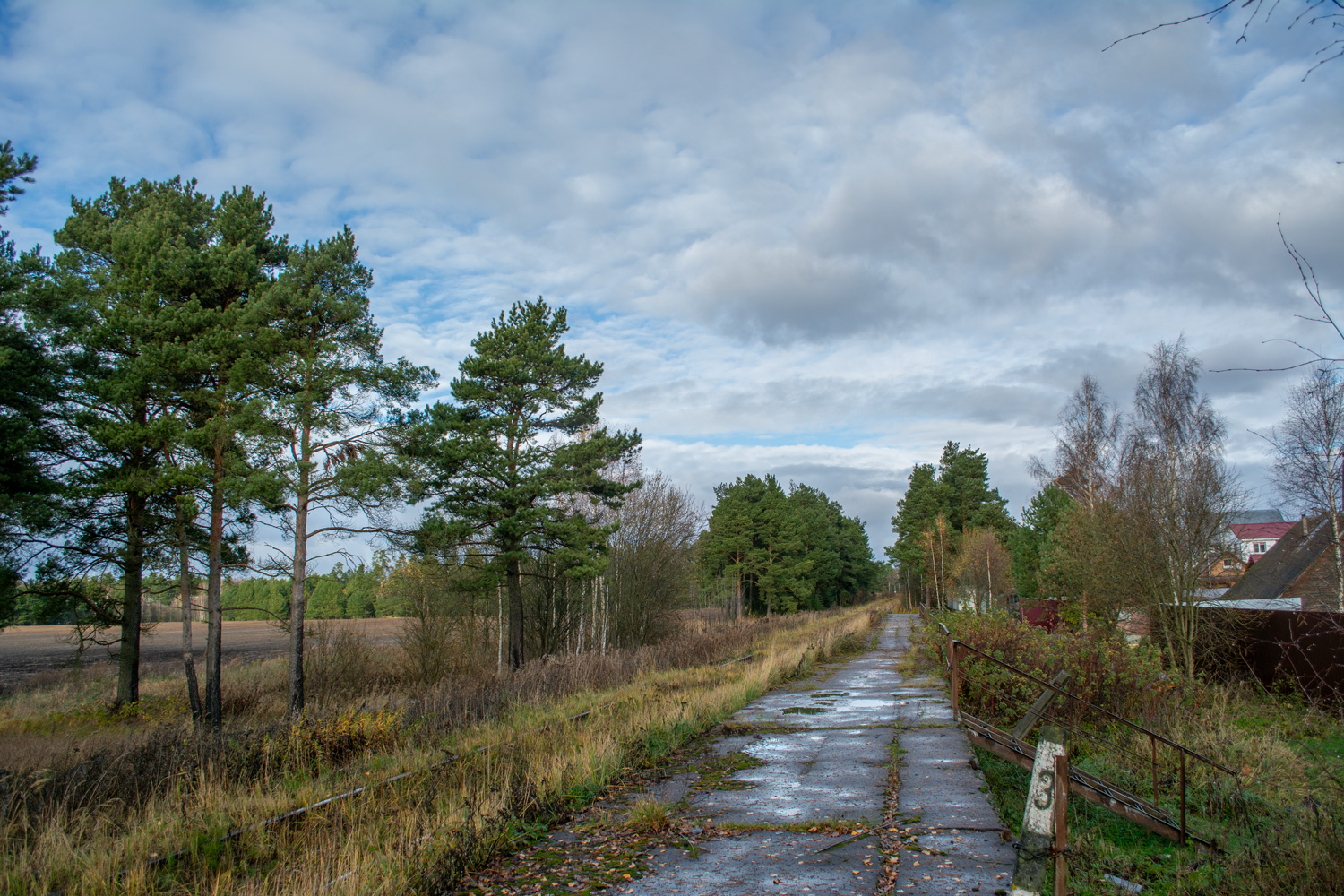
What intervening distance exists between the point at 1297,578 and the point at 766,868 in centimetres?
2844

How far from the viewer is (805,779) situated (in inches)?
321

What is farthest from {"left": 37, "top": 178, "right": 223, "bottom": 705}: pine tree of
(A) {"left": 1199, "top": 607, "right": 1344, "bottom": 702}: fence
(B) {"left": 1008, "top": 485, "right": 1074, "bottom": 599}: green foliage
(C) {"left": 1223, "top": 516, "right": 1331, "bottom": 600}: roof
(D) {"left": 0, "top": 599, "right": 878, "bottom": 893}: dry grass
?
(B) {"left": 1008, "top": 485, "right": 1074, "bottom": 599}: green foliage

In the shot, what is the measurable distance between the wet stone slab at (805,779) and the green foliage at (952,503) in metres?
61.3

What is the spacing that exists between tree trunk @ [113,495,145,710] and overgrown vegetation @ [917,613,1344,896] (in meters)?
19.6

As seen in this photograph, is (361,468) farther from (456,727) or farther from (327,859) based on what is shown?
(327,859)

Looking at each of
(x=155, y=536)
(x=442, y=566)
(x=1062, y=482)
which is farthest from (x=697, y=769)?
(x=1062, y=482)

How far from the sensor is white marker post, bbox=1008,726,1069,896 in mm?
2645

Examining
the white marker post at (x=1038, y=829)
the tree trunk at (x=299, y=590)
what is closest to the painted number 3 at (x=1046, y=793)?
the white marker post at (x=1038, y=829)

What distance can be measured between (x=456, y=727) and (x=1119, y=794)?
28.8 feet

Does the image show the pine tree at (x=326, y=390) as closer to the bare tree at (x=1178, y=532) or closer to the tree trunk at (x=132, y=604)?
the tree trunk at (x=132, y=604)

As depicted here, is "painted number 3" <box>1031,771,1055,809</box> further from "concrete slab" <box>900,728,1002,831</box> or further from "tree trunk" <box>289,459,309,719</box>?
"tree trunk" <box>289,459,309,719</box>

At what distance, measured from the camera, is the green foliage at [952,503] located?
228 feet

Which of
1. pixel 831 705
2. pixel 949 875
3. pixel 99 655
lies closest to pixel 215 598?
pixel 99 655

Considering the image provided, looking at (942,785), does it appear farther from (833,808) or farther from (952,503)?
(952,503)
